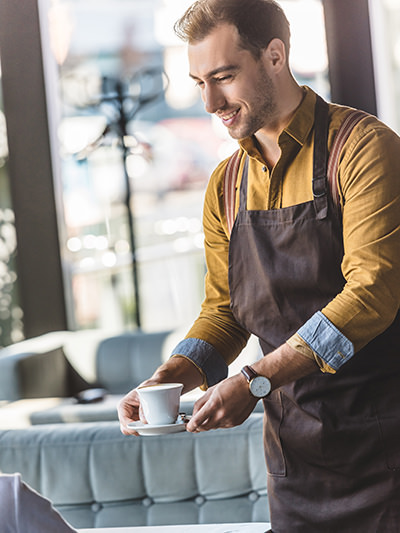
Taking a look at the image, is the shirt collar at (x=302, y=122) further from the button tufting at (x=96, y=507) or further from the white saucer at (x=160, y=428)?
the button tufting at (x=96, y=507)

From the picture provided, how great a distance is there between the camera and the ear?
1.41 metres

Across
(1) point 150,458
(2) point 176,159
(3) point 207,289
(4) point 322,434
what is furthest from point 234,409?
(2) point 176,159

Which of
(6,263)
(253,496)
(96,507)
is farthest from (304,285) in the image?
(6,263)

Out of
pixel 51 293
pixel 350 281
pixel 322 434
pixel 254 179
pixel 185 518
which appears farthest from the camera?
pixel 51 293

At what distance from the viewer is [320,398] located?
140 centimetres

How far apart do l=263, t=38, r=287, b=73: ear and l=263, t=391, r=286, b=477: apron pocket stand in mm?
590

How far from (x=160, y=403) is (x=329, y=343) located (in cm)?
29

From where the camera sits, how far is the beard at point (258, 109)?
4.60 ft

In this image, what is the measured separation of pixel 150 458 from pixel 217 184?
1036 mm

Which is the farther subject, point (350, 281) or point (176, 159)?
point (176, 159)

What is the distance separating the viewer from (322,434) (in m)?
1.38

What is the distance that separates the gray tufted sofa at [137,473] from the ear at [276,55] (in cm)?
122

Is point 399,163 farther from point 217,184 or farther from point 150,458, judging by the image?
point 150,458

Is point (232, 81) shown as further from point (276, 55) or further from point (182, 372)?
point (182, 372)
